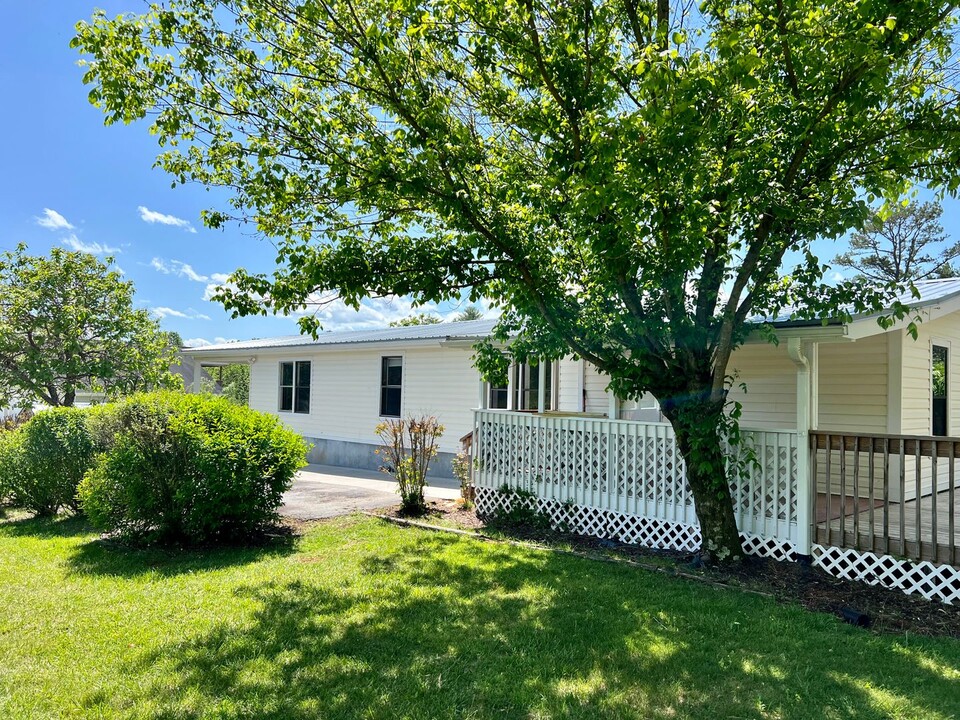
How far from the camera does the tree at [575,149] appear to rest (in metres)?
4.75

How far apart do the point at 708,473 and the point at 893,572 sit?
1.72 meters

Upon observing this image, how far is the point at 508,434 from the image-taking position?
8.74 meters

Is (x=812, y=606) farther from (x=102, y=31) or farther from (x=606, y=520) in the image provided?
(x=102, y=31)

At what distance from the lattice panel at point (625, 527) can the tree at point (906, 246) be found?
27942mm

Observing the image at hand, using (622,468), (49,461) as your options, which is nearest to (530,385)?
(622,468)

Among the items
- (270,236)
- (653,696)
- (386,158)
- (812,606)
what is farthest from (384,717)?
(270,236)

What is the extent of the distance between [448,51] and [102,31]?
3.06 meters

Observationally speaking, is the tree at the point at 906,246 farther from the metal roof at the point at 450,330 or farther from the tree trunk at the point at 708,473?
the tree trunk at the point at 708,473

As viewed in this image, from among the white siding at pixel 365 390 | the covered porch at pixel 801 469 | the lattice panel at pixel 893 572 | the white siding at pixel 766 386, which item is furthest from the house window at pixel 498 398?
the lattice panel at pixel 893 572

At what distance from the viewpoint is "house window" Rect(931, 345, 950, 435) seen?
8.88m

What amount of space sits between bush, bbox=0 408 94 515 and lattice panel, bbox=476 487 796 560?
5.78 meters

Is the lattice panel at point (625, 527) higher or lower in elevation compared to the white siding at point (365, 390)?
lower

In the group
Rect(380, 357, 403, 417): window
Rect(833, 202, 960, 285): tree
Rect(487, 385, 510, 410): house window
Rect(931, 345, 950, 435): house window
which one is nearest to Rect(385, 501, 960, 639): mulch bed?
Rect(931, 345, 950, 435): house window

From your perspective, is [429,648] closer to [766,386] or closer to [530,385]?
[766,386]
